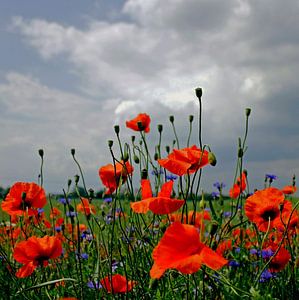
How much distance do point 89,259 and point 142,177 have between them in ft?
4.05

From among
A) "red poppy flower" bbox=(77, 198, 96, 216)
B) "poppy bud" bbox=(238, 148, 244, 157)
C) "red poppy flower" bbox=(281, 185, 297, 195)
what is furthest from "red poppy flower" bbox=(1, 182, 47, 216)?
"red poppy flower" bbox=(281, 185, 297, 195)

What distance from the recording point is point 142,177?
1.95 metres

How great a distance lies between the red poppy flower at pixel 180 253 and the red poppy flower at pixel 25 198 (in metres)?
1.12

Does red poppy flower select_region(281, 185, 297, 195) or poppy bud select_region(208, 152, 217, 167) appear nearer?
poppy bud select_region(208, 152, 217, 167)

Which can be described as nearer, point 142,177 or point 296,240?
point 142,177

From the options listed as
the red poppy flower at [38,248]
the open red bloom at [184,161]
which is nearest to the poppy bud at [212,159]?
the open red bloom at [184,161]

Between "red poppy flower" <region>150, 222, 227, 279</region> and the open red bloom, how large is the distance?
261 mm

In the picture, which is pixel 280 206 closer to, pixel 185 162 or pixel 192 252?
pixel 185 162

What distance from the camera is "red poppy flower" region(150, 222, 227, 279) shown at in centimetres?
113

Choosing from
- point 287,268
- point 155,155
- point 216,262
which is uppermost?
point 155,155

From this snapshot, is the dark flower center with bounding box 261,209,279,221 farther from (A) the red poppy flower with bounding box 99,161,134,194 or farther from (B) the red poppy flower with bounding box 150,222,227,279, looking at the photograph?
(B) the red poppy flower with bounding box 150,222,227,279

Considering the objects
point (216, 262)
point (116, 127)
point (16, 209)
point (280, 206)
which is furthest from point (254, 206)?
point (16, 209)

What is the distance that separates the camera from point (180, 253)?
46.2 inches

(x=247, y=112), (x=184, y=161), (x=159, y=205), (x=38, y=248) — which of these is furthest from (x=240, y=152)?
(x=38, y=248)
